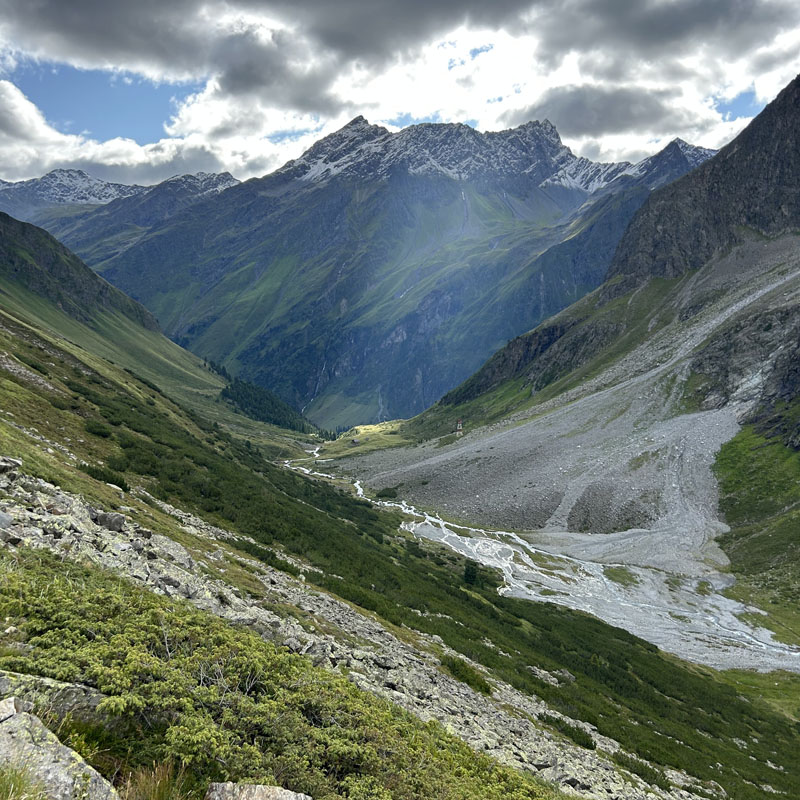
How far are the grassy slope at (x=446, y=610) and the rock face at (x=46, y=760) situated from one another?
1584 centimetres

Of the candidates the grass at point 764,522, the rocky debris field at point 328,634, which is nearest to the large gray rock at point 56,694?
the rocky debris field at point 328,634

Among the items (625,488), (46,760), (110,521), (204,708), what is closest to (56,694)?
(46,760)

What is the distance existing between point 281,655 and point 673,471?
11609 centimetres

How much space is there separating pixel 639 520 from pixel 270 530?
3448 inches

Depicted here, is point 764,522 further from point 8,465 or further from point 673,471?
point 8,465

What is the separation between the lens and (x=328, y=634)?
18094 millimetres

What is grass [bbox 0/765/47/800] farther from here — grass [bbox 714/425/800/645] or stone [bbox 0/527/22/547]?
grass [bbox 714/425/800/645]

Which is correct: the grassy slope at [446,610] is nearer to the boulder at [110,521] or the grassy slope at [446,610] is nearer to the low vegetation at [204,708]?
the boulder at [110,521]

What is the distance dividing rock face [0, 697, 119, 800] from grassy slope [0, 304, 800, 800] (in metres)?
15.8

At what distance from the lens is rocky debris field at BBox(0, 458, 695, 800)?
14.3 m

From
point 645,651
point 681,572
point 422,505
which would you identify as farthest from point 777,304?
point 645,651

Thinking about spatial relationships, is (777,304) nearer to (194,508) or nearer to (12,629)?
(194,508)

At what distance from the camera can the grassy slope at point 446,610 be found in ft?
78.6

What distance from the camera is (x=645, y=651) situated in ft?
156
